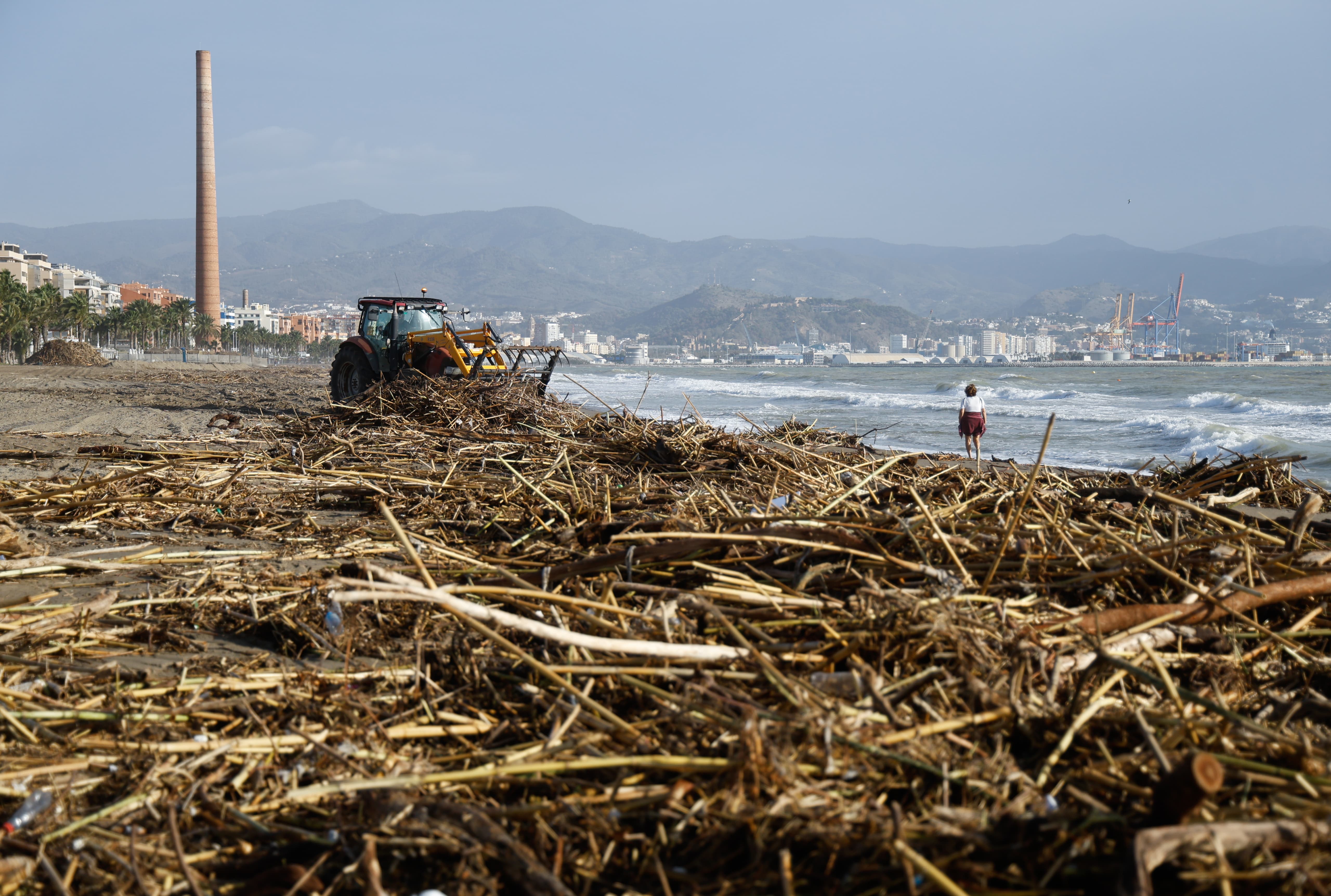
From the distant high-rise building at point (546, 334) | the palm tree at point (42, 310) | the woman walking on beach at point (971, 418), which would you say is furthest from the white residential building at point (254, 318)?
the woman walking on beach at point (971, 418)

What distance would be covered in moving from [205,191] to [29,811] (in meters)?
73.8

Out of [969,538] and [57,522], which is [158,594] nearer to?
[57,522]

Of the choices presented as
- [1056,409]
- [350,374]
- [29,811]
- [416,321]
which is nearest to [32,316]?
[350,374]

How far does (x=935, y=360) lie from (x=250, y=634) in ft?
527

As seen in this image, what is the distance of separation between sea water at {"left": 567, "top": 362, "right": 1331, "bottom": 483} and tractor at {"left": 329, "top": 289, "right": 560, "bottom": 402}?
60.4 inches

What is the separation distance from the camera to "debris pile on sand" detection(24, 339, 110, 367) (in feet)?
151

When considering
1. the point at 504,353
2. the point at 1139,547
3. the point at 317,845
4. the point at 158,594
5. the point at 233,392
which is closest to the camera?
the point at 317,845

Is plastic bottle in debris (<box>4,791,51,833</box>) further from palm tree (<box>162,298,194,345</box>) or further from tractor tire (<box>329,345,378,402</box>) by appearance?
palm tree (<box>162,298,194,345</box>)

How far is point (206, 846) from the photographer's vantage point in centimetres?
171

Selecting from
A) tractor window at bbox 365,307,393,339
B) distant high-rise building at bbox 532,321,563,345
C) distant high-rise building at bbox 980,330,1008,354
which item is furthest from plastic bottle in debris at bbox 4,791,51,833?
distant high-rise building at bbox 980,330,1008,354

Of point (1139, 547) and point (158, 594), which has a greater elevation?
point (1139, 547)

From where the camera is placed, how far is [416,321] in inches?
512

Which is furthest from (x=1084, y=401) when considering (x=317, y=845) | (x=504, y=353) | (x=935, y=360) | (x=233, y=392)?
(x=935, y=360)

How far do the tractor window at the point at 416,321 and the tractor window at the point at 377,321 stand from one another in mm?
221
